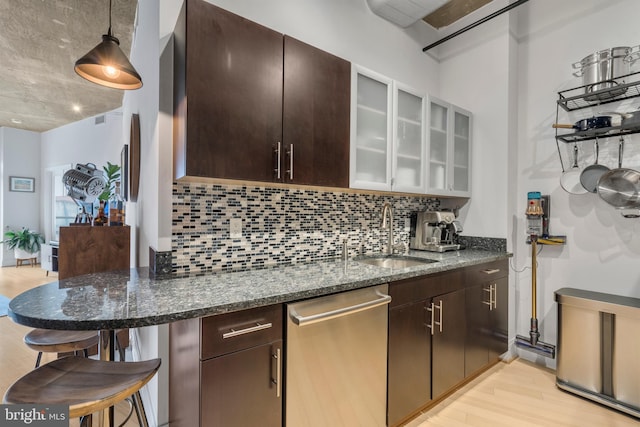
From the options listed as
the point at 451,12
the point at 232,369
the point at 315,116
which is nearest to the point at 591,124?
the point at 451,12

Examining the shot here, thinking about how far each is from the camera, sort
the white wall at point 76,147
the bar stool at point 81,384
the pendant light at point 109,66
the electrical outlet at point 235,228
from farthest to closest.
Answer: the white wall at point 76,147, the electrical outlet at point 235,228, the pendant light at point 109,66, the bar stool at point 81,384

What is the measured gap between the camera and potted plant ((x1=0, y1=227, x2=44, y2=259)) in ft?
21.9

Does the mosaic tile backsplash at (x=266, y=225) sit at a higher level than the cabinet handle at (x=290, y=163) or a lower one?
lower

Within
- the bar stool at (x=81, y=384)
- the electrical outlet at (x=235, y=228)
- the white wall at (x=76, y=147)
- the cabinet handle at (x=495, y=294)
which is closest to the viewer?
the bar stool at (x=81, y=384)

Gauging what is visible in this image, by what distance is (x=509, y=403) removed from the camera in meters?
2.13

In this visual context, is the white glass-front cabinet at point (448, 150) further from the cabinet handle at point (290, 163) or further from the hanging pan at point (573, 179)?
the cabinet handle at point (290, 163)

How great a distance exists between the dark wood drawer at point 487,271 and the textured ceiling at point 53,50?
363 centimetres

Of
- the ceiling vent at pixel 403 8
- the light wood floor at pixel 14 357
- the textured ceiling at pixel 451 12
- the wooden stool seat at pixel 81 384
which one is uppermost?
the textured ceiling at pixel 451 12

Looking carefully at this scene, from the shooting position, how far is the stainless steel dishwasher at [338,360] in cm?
136

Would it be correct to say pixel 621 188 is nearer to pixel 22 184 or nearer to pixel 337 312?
pixel 337 312

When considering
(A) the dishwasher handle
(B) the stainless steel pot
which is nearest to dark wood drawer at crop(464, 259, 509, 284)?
(A) the dishwasher handle

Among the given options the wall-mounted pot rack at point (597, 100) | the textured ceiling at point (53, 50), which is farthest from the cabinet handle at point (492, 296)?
the textured ceiling at point (53, 50)

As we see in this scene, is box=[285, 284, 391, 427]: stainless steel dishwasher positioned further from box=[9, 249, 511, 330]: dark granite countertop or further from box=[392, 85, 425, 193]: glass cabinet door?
box=[392, 85, 425, 193]: glass cabinet door

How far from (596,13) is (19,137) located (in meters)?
10.1
